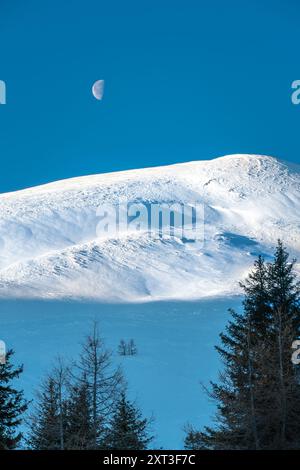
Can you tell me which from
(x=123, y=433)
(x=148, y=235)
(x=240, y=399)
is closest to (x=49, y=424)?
(x=123, y=433)

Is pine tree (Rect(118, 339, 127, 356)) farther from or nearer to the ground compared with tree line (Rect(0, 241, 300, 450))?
farther from the ground

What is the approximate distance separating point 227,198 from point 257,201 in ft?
20.9

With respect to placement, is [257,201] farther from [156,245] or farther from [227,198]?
[156,245]

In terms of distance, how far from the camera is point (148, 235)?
379 ft

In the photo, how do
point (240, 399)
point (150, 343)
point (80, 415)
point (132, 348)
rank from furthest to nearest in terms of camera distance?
point (150, 343) → point (132, 348) → point (80, 415) → point (240, 399)

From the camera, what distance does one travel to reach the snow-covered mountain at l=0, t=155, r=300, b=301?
92875 mm

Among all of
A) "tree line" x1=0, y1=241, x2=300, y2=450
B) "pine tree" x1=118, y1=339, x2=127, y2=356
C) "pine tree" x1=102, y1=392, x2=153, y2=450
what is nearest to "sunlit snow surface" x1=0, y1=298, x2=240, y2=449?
"pine tree" x1=118, y1=339, x2=127, y2=356

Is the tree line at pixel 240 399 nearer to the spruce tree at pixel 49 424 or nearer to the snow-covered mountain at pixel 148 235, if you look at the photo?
the spruce tree at pixel 49 424

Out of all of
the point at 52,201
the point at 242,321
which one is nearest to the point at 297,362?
the point at 242,321

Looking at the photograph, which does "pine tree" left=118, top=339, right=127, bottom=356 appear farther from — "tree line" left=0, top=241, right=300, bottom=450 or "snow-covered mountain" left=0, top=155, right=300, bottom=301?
"tree line" left=0, top=241, right=300, bottom=450

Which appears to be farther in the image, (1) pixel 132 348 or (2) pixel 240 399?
(1) pixel 132 348

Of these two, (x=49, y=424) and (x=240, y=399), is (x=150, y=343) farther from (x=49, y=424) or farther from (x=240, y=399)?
(x=240, y=399)

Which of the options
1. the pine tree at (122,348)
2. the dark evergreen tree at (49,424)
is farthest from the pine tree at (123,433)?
the pine tree at (122,348)

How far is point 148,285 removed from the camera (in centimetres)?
9412
